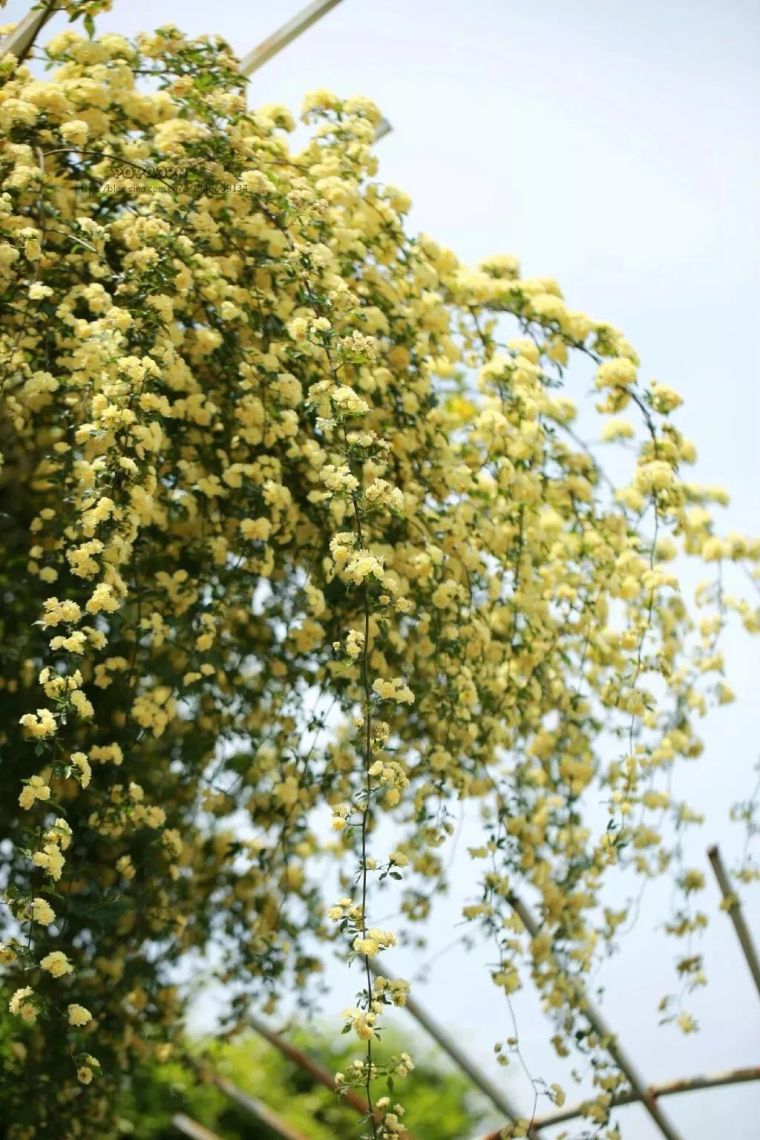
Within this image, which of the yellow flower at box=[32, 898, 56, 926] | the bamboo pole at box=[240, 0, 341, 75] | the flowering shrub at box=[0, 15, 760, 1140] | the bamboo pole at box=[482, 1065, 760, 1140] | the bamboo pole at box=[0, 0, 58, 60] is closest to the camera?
the yellow flower at box=[32, 898, 56, 926]

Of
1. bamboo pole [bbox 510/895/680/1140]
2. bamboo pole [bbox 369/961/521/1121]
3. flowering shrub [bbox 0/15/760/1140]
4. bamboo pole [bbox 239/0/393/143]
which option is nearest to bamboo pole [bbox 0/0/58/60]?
flowering shrub [bbox 0/15/760/1140]

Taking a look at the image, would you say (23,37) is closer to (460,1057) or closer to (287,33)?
(287,33)

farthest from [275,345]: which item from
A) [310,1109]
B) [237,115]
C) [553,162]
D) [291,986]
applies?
[310,1109]

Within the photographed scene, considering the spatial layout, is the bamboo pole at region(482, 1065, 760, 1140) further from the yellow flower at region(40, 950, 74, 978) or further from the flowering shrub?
the yellow flower at region(40, 950, 74, 978)

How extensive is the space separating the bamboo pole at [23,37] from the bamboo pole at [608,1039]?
48.4 inches

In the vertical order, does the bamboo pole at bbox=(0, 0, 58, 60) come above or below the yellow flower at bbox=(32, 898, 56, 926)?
above

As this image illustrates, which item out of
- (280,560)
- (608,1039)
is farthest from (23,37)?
(608,1039)

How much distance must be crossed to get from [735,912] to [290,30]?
1.43m

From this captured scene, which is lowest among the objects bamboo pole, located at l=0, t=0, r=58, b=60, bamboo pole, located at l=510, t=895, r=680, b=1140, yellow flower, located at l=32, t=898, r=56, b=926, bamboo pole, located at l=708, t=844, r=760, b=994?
yellow flower, located at l=32, t=898, r=56, b=926

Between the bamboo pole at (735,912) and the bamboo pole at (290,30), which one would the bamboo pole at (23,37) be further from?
the bamboo pole at (735,912)

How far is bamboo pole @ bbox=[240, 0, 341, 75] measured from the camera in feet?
6.48

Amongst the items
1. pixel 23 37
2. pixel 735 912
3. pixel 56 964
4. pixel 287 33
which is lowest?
pixel 56 964

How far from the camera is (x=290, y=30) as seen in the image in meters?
1.97

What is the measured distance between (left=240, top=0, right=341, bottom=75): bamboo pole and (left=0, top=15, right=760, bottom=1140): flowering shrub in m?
0.17
